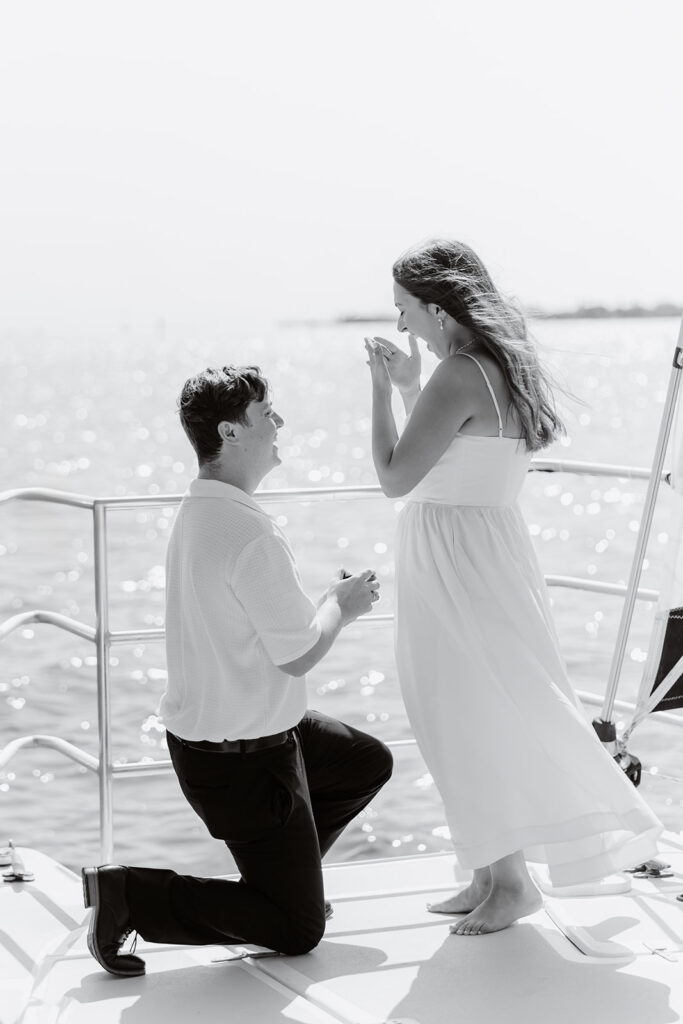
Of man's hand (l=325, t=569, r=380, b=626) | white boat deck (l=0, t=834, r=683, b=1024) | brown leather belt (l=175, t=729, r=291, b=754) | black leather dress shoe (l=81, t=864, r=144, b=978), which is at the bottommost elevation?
white boat deck (l=0, t=834, r=683, b=1024)

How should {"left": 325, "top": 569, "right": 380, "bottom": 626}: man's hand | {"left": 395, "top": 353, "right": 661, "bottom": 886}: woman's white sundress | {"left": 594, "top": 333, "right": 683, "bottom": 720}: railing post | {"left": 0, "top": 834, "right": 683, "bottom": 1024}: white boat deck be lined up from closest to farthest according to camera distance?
{"left": 0, "top": 834, "right": 683, "bottom": 1024}: white boat deck, {"left": 325, "top": 569, "right": 380, "bottom": 626}: man's hand, {"left": 395, "top": 353, "right": 661, "bottom": 886}: woman's white sundress, {"left": 594, "top": 333, "right": 683, "bottom": 720}: railing post

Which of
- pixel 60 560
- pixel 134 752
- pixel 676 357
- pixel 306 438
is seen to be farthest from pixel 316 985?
pixel 306 438

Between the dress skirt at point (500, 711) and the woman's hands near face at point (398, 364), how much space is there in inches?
10.6

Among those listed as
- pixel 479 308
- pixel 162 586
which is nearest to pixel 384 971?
pixel 479 308

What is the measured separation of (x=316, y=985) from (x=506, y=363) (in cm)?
129

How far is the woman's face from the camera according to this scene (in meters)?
2.71

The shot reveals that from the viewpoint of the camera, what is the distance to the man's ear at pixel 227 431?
2492mm

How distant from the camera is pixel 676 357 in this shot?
2869mm

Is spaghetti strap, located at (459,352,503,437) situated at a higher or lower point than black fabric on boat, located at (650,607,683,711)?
higher

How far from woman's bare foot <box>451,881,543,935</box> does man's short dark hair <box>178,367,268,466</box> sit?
3.72 ft

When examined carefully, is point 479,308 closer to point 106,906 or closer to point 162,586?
point 106,906

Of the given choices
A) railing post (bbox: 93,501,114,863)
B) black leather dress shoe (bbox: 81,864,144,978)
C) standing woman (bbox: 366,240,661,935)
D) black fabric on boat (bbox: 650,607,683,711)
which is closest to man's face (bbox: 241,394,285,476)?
standing woman (bbox: 366,240,661,935)

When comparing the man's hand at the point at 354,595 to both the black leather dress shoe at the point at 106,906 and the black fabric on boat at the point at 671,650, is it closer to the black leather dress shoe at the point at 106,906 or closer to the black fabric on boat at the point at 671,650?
the black leather dress shoe at the point at 106,906

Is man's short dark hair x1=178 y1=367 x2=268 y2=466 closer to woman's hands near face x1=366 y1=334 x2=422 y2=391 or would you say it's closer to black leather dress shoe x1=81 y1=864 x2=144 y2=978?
woman's hands near face x1=366 y1=334 x2=422 y2=391
